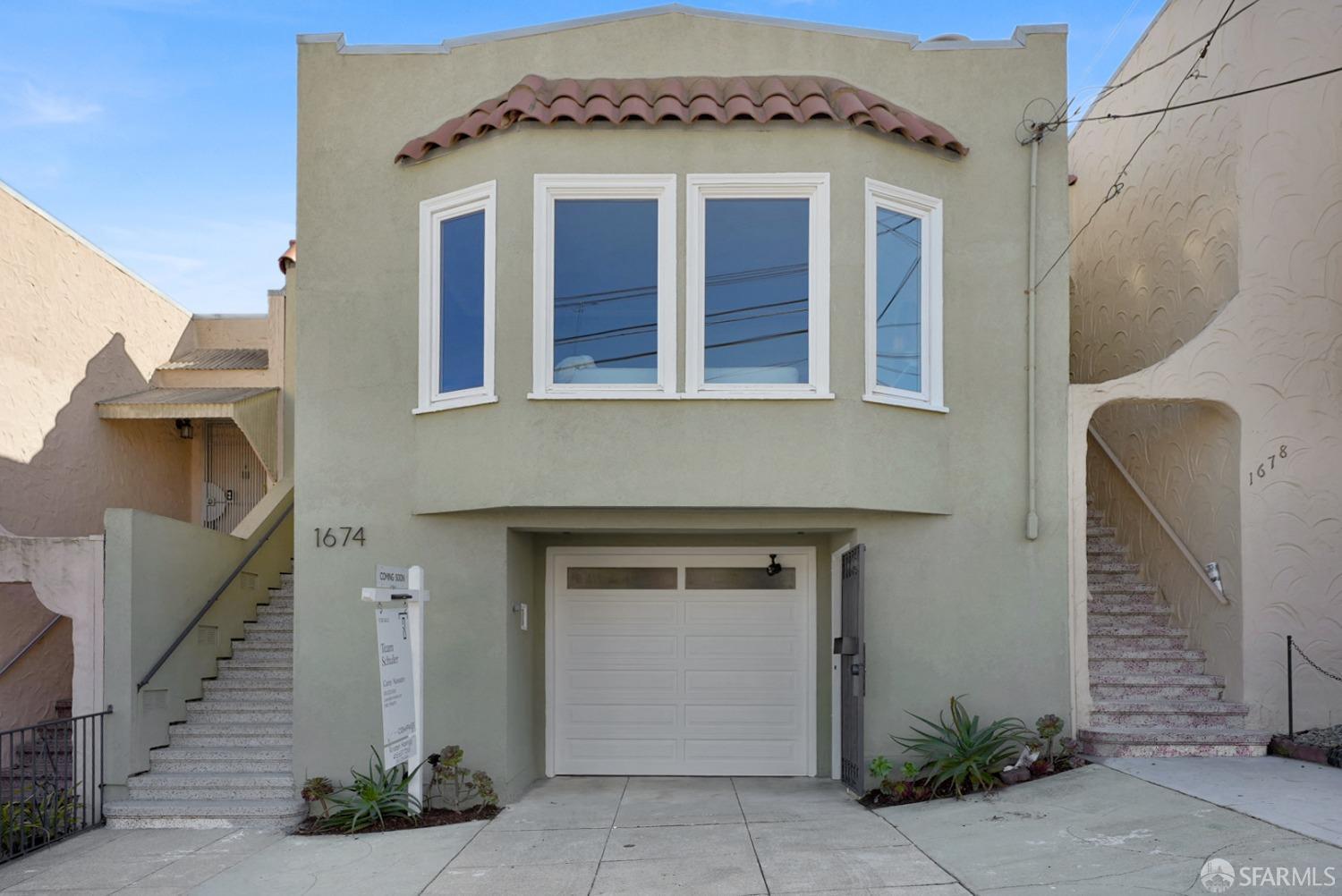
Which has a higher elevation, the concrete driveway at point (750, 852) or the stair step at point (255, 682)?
the stair step at point (255, 682)

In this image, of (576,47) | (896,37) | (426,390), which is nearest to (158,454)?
(426,390)

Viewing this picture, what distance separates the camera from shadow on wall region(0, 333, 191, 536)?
12.8 m

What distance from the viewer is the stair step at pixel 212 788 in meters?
9.75

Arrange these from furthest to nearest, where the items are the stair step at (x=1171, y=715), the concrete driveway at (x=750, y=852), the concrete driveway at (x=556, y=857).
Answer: the stair step at (x=1171, y=715) < the concrete driveway at (x=556, y=857) < the concrete driveway at (x=750, y=852)

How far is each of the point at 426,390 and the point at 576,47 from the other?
130 inches

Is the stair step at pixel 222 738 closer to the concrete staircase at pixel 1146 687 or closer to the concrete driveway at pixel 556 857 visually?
the concrete driveway at pixel 556 857

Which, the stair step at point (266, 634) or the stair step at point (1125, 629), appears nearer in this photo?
the stair step at point (1125, 629)

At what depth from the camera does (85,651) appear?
9.88 meters

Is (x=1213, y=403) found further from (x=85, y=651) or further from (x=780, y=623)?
(x=85, y=651)

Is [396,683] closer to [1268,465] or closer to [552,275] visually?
[552,275]

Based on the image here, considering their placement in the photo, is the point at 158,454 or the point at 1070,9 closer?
the point at 1070,9

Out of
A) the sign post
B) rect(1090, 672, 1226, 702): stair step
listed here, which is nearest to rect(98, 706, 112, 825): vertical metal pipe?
the sign post

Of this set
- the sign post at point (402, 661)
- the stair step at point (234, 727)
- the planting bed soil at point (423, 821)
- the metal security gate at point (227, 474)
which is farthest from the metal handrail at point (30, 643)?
the sign post at point (402, 661)

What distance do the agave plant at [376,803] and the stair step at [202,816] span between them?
53 cm
